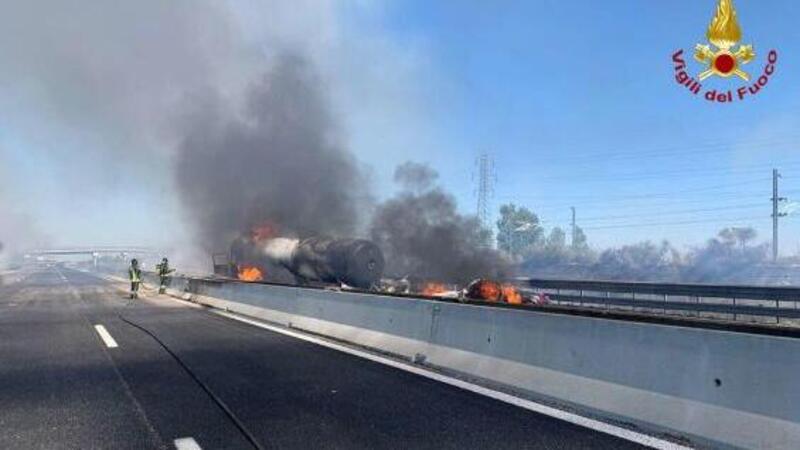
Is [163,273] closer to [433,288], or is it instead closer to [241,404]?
[433,288]

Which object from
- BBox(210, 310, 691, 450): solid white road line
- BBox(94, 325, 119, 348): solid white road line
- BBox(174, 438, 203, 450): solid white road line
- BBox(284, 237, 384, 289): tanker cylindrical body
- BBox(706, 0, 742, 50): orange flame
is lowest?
BBox(94, 325, 119, 348): solid white road line

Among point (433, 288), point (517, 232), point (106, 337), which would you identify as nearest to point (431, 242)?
point (433, 288)

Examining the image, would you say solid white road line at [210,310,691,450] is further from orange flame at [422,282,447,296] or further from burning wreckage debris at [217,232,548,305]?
orange flame at [422,282,447,296]

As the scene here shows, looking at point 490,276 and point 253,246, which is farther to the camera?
point 253,246

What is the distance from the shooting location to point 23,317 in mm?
16500

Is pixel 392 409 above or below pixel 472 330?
below

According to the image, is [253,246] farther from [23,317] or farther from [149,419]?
[149,419]

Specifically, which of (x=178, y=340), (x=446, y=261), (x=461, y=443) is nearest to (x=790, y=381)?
(x=461, y=443)

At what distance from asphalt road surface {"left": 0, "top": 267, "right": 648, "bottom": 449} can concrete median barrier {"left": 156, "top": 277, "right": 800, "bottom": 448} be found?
1.65 feet

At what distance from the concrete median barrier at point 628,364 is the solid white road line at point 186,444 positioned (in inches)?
116

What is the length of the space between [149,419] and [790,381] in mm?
4640

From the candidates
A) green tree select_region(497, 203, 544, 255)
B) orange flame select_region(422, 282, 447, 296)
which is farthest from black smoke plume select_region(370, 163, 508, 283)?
green tree select_region(497, 203, 544, 255)

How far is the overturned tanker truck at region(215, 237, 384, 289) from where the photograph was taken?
82.6 ft

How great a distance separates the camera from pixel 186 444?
485cm
